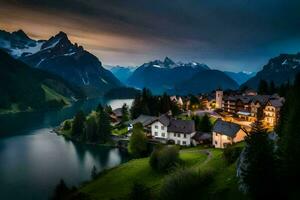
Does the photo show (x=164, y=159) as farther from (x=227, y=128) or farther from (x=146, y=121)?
(x=146, y=121)

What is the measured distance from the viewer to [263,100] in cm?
12112

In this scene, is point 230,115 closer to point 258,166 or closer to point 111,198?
point 111,198

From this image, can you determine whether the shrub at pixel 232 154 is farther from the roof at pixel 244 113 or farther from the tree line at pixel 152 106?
the tree line at pixel 152 106

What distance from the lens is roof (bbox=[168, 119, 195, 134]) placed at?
9850 cm

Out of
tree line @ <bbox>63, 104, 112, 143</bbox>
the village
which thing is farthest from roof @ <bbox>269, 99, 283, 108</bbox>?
tree line @ <bbox>63, 104, 112, 143</bbox>

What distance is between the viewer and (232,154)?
59.9m

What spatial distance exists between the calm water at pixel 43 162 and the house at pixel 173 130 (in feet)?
47.5

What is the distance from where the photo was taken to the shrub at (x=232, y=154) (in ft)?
193

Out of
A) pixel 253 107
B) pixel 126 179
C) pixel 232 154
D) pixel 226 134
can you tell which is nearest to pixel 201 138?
pixel 226 134

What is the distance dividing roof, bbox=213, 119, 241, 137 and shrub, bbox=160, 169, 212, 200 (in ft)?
125

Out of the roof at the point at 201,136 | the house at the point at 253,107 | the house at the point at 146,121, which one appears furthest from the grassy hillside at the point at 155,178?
the house at the point at 253,107

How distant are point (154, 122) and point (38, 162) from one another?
38.6 meters

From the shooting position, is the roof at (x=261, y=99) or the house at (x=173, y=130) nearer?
the house at (x=173, y=130)

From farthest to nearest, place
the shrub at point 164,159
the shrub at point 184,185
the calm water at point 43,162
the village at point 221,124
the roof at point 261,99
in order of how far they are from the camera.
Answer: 1. the roof at point 261,99
2. the village at point 221,124
3. the calm water at point 43,162
4. the shrub at point 164,159
5. the shrub at point 184,185
